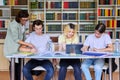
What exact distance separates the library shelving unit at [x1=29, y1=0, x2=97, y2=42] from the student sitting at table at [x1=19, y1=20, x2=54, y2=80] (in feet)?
8.77

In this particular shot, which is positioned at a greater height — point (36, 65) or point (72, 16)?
point (72, 16)

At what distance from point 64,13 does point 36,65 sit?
3.06m

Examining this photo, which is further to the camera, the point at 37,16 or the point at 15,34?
the point at 37,16

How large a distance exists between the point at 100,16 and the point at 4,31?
7.82ft

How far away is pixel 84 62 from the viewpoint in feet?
13.6

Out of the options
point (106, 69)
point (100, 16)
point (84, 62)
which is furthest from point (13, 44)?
point (100, 16)

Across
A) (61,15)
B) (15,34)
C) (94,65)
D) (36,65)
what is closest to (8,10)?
(61,15)

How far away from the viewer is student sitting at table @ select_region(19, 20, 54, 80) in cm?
400

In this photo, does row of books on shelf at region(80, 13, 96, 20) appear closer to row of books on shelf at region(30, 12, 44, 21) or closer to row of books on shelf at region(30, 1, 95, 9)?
row of books on shelf at region(30, 1, 95, 9)

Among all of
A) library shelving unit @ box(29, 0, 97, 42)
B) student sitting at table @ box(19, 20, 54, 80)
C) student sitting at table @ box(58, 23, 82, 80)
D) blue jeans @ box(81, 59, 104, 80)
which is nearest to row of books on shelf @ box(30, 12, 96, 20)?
library shelving unit @ box(29, 0, 97, 42)

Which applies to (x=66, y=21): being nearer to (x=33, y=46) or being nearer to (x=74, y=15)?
(x=74, y=15)

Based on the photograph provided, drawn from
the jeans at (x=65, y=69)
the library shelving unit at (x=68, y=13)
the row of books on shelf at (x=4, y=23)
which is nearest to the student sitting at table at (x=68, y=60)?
the jeans at (x=65, y=69)

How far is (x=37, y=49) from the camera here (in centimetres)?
412

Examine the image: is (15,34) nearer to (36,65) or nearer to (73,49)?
(36,65)
